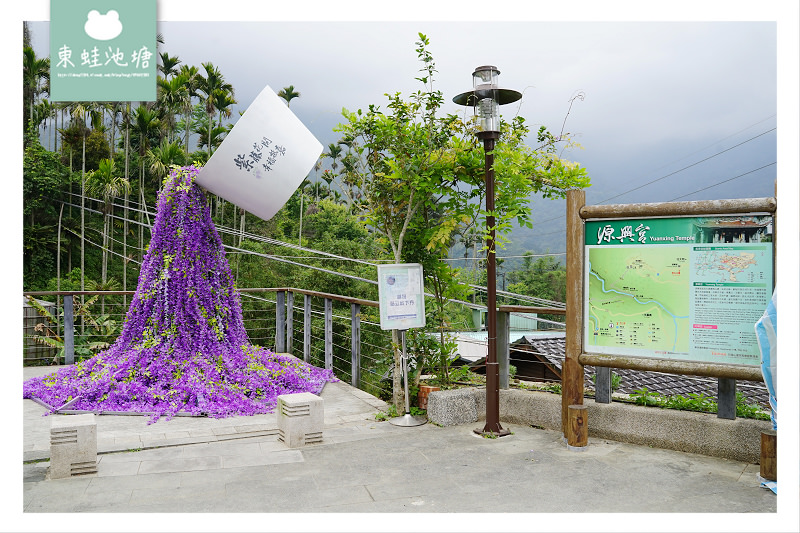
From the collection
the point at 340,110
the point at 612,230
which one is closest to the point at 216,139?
the point at 340,110

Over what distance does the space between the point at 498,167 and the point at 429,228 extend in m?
0.83

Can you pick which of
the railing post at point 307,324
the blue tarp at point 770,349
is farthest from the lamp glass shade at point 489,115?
the railing post at point 307,324

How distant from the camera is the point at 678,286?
14.2 feet

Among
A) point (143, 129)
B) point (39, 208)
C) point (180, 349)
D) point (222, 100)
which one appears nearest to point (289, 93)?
point (222, 100)

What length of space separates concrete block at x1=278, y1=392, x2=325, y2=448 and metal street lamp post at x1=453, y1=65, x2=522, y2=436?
4.25ft

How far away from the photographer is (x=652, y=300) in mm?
4434

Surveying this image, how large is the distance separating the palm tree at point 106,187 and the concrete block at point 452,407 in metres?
23.0

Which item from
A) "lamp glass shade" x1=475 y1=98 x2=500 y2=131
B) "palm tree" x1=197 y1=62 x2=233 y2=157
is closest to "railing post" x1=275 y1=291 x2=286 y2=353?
"lamp glass shade" x1=475 y1=98 x2=500 y2=131

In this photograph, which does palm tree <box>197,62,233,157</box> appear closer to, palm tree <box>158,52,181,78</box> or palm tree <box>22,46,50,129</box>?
palm tree <box>158,52,181,78</box>

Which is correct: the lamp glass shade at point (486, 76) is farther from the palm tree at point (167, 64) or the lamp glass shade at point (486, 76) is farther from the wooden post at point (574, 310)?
the palm tree at point (167, 64)

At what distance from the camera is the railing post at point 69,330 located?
7266 mm

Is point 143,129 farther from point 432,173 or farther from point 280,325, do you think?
point 432,173

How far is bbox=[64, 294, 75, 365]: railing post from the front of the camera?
7266mm

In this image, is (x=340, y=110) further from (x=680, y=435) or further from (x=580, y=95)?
(x=680, y=435)
